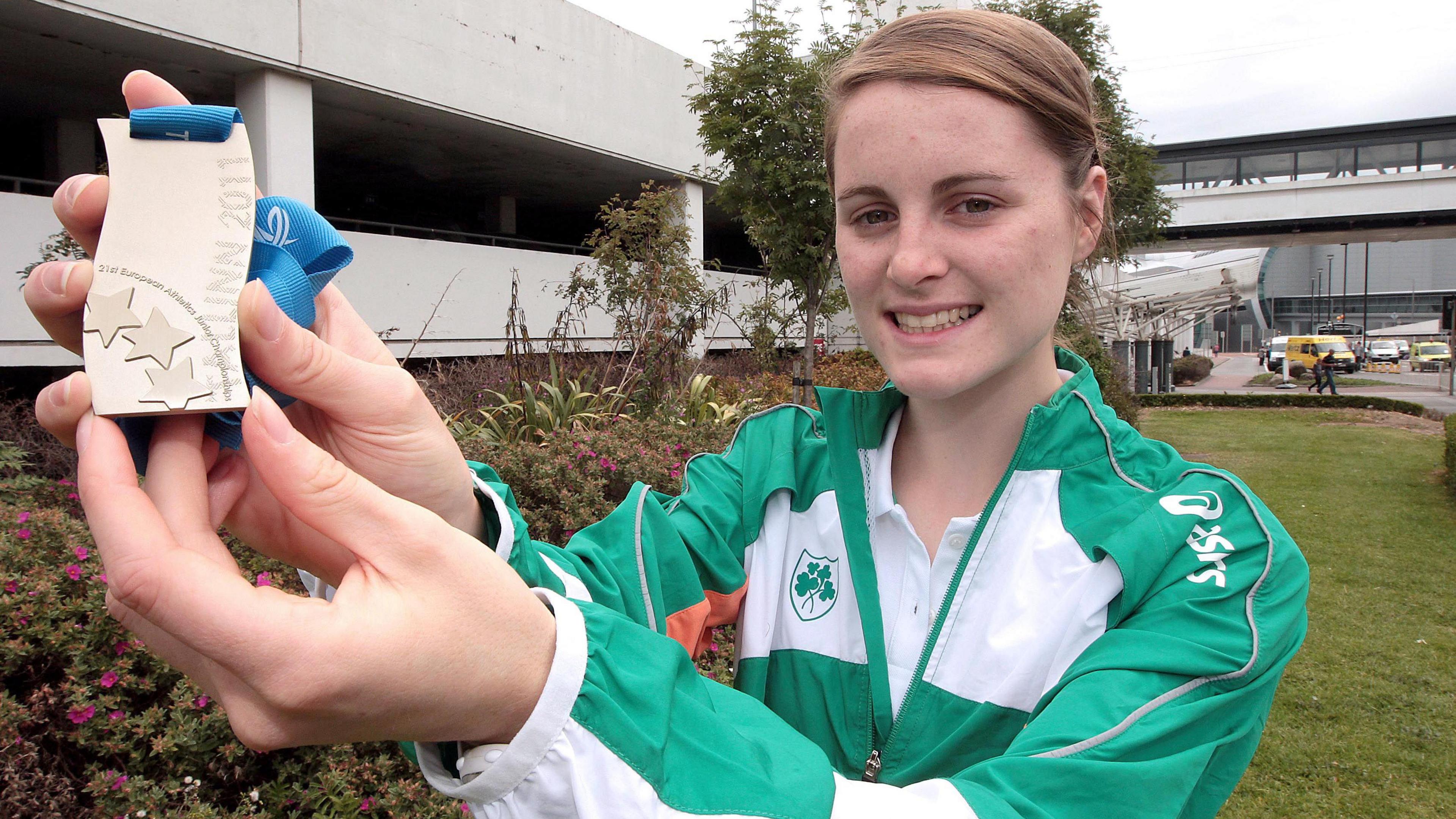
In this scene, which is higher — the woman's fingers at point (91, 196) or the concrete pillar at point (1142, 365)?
the woman's fingers at point (91, 196)

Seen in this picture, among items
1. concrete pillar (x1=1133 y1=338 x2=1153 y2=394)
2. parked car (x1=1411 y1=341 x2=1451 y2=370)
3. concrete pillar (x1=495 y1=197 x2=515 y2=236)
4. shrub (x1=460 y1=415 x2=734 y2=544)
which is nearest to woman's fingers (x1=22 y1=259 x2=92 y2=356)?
shrub (x1=460 y1=415 x2=734 y2=544)

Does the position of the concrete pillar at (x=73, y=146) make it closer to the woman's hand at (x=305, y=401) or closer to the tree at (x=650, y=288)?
the tree at (x=650, y=288)

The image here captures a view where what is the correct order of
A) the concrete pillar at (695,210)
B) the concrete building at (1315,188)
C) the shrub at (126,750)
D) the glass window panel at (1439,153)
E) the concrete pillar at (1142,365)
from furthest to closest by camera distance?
the glass window panel at (1439,153), the concrete pillar at (1142,365), the concrete building at (1315,188), the concrete pillar at (695,210), the shrub at (126,750)

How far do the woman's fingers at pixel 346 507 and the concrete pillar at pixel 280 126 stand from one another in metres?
8.46

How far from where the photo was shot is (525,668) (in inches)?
27.8

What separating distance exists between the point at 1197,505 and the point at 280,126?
9.22 meters

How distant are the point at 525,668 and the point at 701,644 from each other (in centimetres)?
81

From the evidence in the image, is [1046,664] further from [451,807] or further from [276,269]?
[451,807]

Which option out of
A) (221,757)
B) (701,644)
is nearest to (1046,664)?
(701,644)

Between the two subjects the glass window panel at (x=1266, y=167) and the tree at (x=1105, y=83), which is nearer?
the tree at (x=1105, y=83)

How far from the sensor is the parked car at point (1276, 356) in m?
Answer: 42.9

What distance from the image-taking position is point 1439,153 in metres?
25.5

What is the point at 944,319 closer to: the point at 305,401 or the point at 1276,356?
the point at 305,401

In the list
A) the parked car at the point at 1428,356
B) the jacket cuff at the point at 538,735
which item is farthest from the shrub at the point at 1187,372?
the jacket cuff at the point at 538,735
